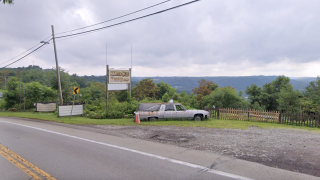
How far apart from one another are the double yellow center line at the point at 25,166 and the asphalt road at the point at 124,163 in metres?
0.08

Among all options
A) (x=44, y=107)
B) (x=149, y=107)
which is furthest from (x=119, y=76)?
(x=44, y=107)

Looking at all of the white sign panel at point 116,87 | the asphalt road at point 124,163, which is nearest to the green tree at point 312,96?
the white sign panel at point 116,87

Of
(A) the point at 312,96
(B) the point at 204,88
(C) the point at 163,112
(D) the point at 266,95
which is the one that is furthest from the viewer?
(B) the point at 204,88

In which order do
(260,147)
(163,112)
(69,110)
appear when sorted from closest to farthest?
1. (260,147)
2. (163,112)
3. (69,110)

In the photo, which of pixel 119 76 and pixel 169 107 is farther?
pixel 119 76

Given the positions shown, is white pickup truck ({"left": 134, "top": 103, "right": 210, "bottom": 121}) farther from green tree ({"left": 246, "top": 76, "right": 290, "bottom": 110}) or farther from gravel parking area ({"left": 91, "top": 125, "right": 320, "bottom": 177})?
green tree ({"left": 246, "top": 76, "right": 290, "bottom": 110})

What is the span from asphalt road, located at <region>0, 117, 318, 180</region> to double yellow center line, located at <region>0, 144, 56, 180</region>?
0.27 feet

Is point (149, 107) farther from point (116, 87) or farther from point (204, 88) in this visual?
point (204, 88)

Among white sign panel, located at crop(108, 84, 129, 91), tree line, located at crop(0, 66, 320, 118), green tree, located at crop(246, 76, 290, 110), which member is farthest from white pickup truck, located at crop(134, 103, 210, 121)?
green tree, located at crop(246, 76, 290, 110)

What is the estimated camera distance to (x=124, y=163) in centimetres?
613

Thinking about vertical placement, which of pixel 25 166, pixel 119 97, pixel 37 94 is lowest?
pixel 25 166

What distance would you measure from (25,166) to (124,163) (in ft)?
8.76

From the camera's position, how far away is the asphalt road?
5250 mm

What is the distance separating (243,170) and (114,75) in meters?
16.0
